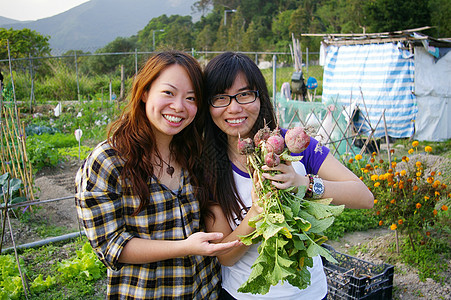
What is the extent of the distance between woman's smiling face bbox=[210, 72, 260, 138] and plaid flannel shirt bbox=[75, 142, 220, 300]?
246mm

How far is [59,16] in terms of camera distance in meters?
103

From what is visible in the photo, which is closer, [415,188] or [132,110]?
[132,110]

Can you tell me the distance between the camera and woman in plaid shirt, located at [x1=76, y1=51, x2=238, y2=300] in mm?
1275

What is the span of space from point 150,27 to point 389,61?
3624cm

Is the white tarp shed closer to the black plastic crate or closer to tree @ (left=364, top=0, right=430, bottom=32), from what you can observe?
the black plastic crate

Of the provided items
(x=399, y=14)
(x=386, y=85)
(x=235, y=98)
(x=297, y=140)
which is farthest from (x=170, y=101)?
(x=399, y=14)

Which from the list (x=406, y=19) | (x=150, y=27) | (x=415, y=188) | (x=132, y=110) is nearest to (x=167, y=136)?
(x=132, y=110)

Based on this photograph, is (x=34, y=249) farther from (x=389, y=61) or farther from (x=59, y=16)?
(x=59, y=16)

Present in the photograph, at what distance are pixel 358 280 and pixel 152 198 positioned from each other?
188 centimetres

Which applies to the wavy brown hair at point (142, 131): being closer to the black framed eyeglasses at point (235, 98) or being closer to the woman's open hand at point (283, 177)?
the black framed eyeglasses at point (235, 98)

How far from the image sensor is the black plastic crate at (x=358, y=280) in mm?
2641

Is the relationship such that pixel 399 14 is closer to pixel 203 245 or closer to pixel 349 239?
pixel 349 239

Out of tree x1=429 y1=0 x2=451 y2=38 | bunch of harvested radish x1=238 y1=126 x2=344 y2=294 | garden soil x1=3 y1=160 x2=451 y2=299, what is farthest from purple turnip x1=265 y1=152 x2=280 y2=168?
tree x1=429 y1=0 x2=451 y2=38

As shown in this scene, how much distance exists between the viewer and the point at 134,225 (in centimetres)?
134
